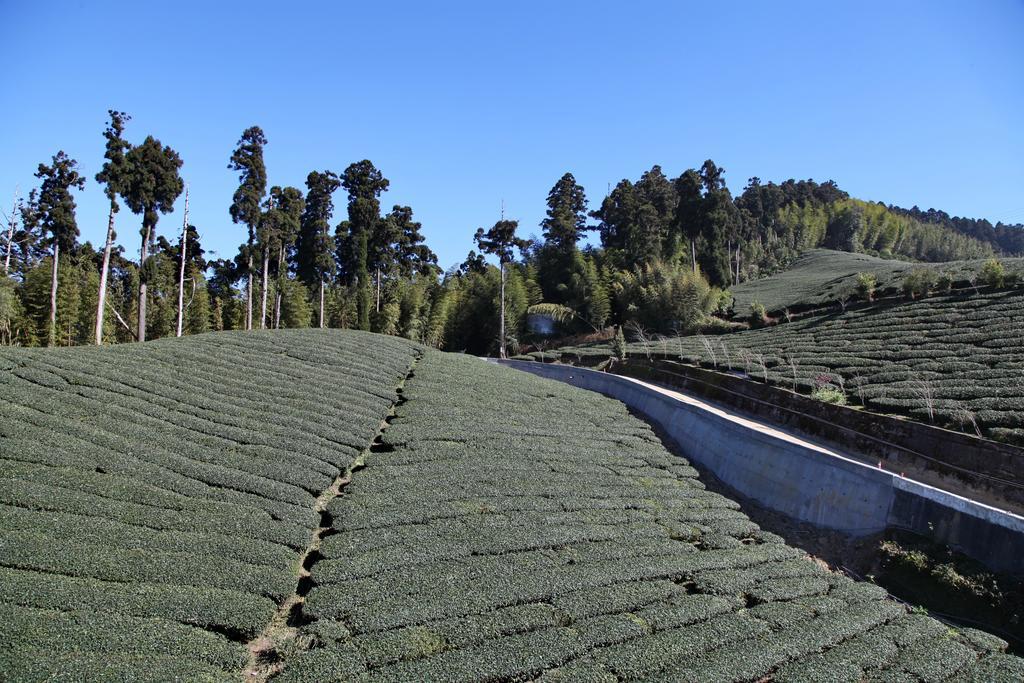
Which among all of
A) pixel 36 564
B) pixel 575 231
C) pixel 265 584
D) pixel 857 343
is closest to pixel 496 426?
pixel 265 584

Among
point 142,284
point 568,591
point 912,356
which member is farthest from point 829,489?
point 142,284

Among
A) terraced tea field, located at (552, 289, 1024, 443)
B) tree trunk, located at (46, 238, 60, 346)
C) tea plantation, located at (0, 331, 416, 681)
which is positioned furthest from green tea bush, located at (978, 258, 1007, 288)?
tree trunk, located at (46, 238, 60, 346)

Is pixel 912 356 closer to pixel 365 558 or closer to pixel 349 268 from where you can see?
pixel 365 558

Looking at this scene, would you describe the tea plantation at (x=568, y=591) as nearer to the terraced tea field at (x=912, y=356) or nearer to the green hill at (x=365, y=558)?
the green hill at (x=365, y=558)

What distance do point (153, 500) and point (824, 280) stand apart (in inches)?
1865

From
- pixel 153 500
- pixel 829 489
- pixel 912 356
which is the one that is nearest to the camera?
pixel 153 500

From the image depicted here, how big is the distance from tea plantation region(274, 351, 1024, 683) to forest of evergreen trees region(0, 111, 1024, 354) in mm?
19511

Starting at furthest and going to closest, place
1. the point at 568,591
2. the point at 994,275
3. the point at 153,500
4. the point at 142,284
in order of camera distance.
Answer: the point at 994,275, the point at 142,284, the point at 153,500, the point at 568,591

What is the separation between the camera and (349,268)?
45.1 m

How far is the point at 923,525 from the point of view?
1338cm

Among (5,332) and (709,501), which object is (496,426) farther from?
(5,332)

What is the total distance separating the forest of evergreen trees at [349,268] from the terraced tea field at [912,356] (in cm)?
979

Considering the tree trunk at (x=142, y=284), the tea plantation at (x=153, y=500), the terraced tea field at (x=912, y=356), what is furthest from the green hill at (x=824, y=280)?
the tree trunk at (x=142, y=284)

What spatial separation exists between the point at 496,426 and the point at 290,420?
5986mm
